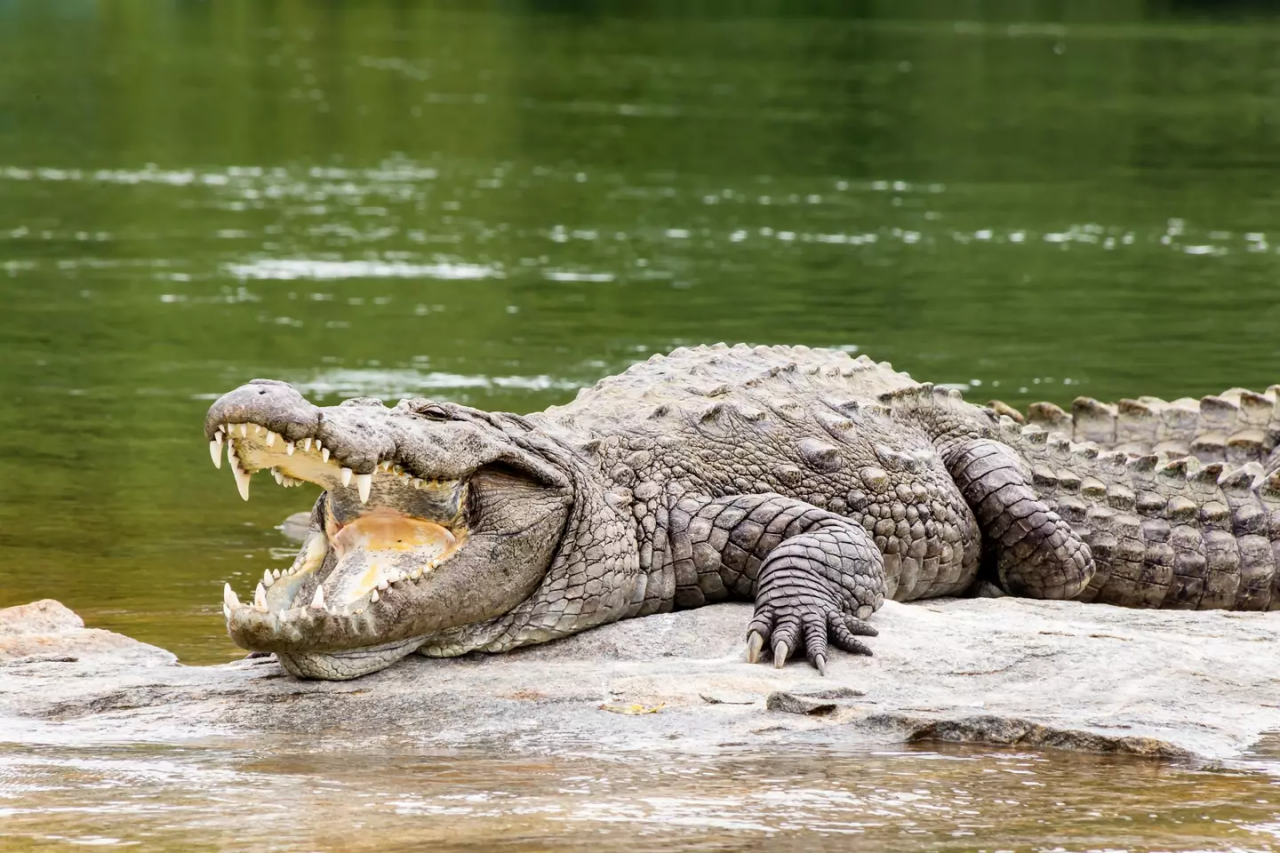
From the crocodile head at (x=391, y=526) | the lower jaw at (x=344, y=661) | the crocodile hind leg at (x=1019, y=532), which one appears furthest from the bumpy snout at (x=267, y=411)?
the crocodile hind leg at (x=1019, y=532)

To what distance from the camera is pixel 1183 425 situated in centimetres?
860

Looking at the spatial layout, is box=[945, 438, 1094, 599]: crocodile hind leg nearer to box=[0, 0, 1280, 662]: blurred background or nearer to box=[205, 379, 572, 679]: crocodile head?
box=[205, 379, 572, 679]: crocodile head

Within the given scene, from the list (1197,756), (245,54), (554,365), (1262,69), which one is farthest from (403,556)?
(245,54)

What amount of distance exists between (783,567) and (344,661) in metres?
1.36

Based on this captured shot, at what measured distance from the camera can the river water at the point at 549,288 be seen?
189 inches

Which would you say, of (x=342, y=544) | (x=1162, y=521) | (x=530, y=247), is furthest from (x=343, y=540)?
(x=530, y=247)

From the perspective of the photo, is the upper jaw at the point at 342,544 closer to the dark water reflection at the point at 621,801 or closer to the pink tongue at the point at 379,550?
the pink tongue at the point at 379,550

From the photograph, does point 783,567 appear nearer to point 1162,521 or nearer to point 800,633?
point 800,633

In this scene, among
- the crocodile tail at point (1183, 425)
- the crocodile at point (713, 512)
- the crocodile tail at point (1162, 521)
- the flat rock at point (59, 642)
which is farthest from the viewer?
the crocodile tail at point (1183, 425)

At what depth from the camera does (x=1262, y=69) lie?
38062 mm

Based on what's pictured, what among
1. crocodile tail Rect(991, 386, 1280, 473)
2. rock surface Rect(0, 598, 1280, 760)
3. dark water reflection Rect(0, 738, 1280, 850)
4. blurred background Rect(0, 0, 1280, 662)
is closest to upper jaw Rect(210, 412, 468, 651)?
rock surface Rect(0, 598, 1280, 760)

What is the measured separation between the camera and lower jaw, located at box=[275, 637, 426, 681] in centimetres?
590

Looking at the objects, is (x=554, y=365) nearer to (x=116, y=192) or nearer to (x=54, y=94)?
(x=116, y=192)

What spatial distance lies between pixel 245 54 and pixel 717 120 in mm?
17752
